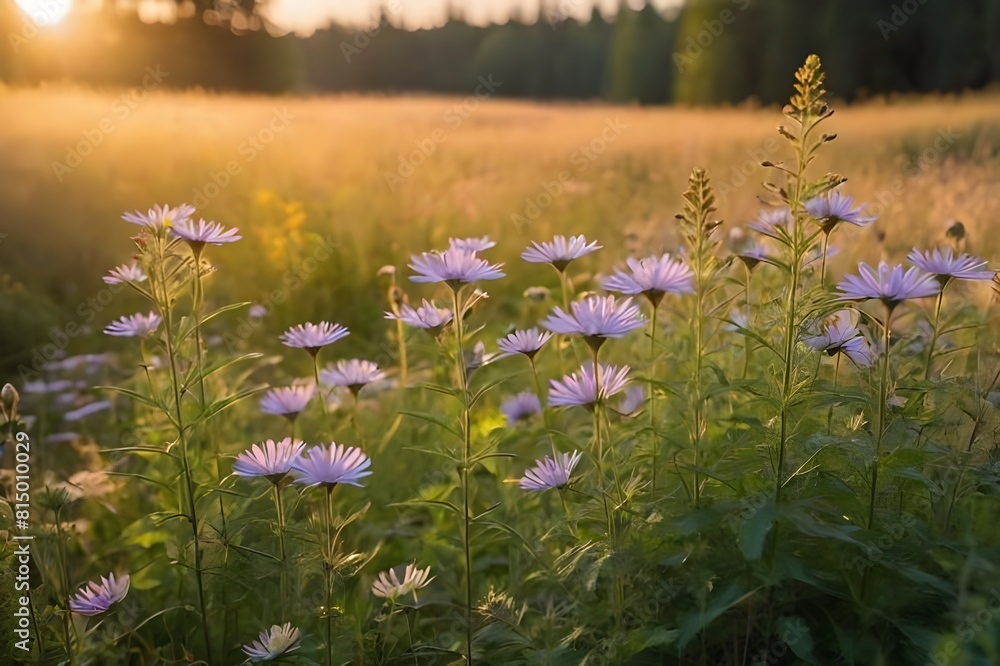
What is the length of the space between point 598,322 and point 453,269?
205mm

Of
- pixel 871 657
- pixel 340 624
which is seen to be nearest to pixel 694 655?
pixel 871 657

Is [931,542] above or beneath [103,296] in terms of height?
above

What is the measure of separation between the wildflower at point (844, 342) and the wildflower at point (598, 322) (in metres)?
0.25

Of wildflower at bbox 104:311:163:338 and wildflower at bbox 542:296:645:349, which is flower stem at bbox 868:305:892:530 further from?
wildflower at bbox 104:311:163:338

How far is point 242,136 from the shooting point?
6.01 meters

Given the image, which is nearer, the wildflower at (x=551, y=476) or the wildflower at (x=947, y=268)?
the wildflower at (x=947, y=268)

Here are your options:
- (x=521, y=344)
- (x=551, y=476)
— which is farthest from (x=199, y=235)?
(x=551, y=476)

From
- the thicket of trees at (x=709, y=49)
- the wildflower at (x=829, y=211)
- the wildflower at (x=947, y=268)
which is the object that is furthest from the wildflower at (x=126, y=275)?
the thicket of trees at (x=709, y=49)

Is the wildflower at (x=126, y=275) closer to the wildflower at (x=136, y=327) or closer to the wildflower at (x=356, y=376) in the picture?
the wildflower at (x=136, y=327)

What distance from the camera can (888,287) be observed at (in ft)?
3.02

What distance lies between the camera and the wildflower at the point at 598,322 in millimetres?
973

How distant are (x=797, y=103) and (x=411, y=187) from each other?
4.60 m

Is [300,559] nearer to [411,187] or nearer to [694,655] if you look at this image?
[694,655]

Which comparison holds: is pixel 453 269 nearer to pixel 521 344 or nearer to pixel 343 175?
pixel 521 344
